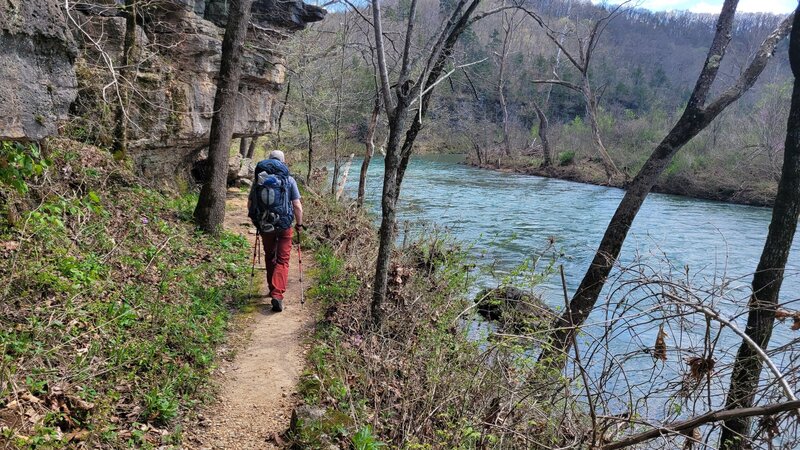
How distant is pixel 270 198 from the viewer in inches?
274

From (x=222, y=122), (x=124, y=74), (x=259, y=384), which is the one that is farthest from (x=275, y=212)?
(x=124, y=74)

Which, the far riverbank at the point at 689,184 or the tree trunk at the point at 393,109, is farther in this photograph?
the far riverbank at the point at 689,184

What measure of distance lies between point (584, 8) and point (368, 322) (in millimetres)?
24412

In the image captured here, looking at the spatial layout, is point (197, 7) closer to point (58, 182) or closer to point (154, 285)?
point (58, 182)

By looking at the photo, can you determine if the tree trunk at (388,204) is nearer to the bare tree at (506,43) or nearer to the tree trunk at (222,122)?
the bare tree at (506,43)

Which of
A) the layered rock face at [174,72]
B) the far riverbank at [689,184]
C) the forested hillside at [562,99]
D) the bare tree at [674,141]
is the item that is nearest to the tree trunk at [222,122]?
the layered rock face at [174,72]

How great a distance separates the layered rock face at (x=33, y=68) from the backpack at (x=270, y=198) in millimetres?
3400

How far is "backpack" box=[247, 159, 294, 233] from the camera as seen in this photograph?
275 inches

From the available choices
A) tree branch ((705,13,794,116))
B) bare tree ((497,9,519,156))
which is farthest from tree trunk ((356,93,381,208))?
tree branch ((705,13,794,116))

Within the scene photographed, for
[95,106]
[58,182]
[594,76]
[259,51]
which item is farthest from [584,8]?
[594,76]

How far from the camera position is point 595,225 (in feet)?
60.8

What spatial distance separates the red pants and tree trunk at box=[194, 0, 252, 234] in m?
3.22

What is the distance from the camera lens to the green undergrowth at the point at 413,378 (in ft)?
13.7

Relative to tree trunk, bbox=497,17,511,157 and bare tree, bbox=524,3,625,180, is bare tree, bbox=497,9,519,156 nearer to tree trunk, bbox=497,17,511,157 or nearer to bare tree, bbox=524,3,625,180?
tree trunk, bbox=497,17,511,157
